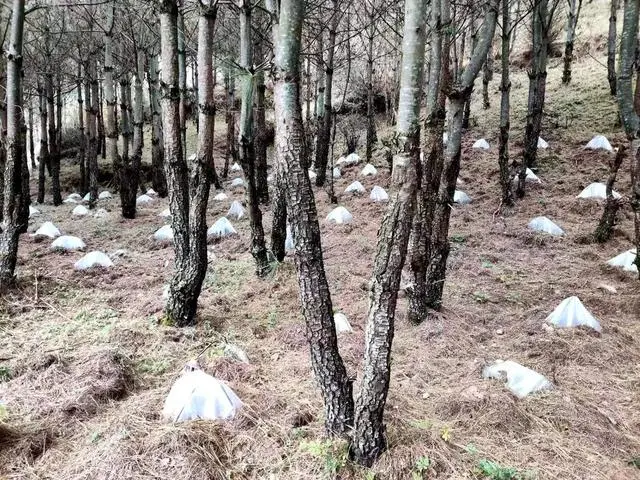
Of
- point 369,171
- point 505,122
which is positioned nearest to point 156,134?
point 369,171

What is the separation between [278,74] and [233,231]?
19.1 ft

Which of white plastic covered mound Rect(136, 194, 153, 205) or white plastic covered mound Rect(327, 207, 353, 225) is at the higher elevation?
white plastic covered mound Rect(136, 194, 153, 205)

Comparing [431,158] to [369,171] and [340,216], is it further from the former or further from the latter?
[369,171]

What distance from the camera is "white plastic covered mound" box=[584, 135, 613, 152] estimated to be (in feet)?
33.3

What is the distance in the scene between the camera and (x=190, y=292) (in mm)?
4457

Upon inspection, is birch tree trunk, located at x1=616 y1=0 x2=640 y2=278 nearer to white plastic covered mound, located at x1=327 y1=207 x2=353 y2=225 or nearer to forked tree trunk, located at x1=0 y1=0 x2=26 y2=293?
white plastic covered mound, located at x1=327 y1=207 x2=353 y2=225

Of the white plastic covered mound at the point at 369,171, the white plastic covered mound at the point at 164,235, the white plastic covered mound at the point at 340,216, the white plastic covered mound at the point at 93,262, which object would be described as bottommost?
the white plastic covered mound at the point at 93,262

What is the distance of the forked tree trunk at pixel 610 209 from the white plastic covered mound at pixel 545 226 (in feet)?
1.70

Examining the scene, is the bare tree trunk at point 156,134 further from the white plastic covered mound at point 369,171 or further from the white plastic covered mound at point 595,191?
the white plastic covered mound at point 595,191

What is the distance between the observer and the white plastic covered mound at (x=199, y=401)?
2975 mm

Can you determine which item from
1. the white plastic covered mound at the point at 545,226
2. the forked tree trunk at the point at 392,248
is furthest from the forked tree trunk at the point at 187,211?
the white plastic covered mound at the point at 545,226

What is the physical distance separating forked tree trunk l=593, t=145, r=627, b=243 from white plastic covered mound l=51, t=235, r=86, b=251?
8034 millimetres

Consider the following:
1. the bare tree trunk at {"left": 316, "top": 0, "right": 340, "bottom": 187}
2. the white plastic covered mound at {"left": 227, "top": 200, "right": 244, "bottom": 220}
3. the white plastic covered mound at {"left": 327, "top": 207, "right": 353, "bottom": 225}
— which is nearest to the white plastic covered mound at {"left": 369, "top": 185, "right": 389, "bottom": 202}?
the white plastic covered mound at {"left": 327, "top": 207, "right": 353, "bottom": 225}

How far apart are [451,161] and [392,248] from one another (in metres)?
2.46
